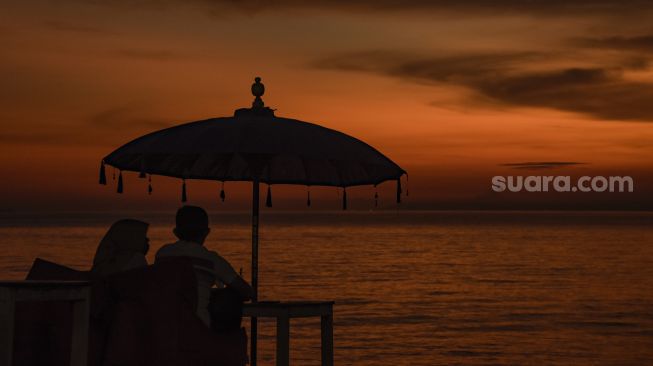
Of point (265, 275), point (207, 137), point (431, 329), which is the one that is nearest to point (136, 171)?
point (207, 137)

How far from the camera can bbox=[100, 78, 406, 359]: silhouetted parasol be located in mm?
7825

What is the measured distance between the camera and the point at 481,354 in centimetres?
2094

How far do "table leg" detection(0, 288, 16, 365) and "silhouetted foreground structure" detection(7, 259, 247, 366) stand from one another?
65cm

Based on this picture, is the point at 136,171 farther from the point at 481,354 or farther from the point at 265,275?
the point at 265,275

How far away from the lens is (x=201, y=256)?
282 inches

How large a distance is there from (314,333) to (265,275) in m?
22.1

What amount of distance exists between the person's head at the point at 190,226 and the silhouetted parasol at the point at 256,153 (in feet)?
2.05

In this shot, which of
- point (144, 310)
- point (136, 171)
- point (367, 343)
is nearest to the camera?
point (144, 310)

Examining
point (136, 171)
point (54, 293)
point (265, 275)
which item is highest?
point (136, 171)

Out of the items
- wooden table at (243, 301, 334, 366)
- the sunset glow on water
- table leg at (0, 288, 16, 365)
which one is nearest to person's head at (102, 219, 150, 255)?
wooden table at (243, 301, 334, 366)

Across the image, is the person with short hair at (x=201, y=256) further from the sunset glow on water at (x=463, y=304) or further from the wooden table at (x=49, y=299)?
the sunset glow on water at (x=463, y=304)

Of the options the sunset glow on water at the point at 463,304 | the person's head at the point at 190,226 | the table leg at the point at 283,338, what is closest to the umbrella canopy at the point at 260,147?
the person's head at the point at 190,226

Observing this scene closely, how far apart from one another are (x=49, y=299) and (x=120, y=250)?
1171 millimetres

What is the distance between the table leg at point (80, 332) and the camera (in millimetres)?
6500
